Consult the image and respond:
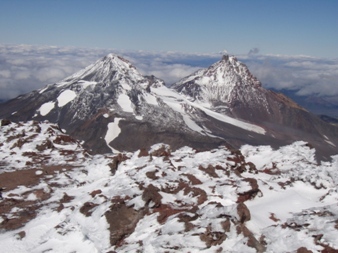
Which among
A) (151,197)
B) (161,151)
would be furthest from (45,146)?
(151,197)

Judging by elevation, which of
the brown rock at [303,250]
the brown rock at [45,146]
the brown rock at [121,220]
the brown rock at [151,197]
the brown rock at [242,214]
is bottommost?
the brown rock at [45,146]

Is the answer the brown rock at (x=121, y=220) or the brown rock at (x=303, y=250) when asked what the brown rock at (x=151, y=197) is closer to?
the brown rock at (x=121, y=220)

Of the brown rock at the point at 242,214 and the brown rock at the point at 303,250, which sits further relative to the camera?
the brown rock at the point at 242,214

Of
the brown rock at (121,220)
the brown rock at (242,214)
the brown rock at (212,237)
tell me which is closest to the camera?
the brown rock at (212,237)

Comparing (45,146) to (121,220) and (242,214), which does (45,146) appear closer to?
(121,220)

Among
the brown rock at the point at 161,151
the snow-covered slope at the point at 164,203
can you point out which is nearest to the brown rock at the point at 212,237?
the snow-covered slope at the point at 164,203

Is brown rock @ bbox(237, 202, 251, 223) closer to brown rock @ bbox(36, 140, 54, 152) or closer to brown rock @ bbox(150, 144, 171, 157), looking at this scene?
brown rock @ bbox(150, 144, 171, 157)

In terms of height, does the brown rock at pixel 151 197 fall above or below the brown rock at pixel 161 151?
above

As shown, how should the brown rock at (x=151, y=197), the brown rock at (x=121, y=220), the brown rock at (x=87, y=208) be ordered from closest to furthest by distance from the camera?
the brown rock at (x=121, y=220)
the brown rock at (x=151, y=197)
the brown rock at (x=87, y=208)

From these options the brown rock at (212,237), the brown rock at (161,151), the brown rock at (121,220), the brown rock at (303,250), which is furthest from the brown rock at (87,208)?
the brown rock at (161,151)
